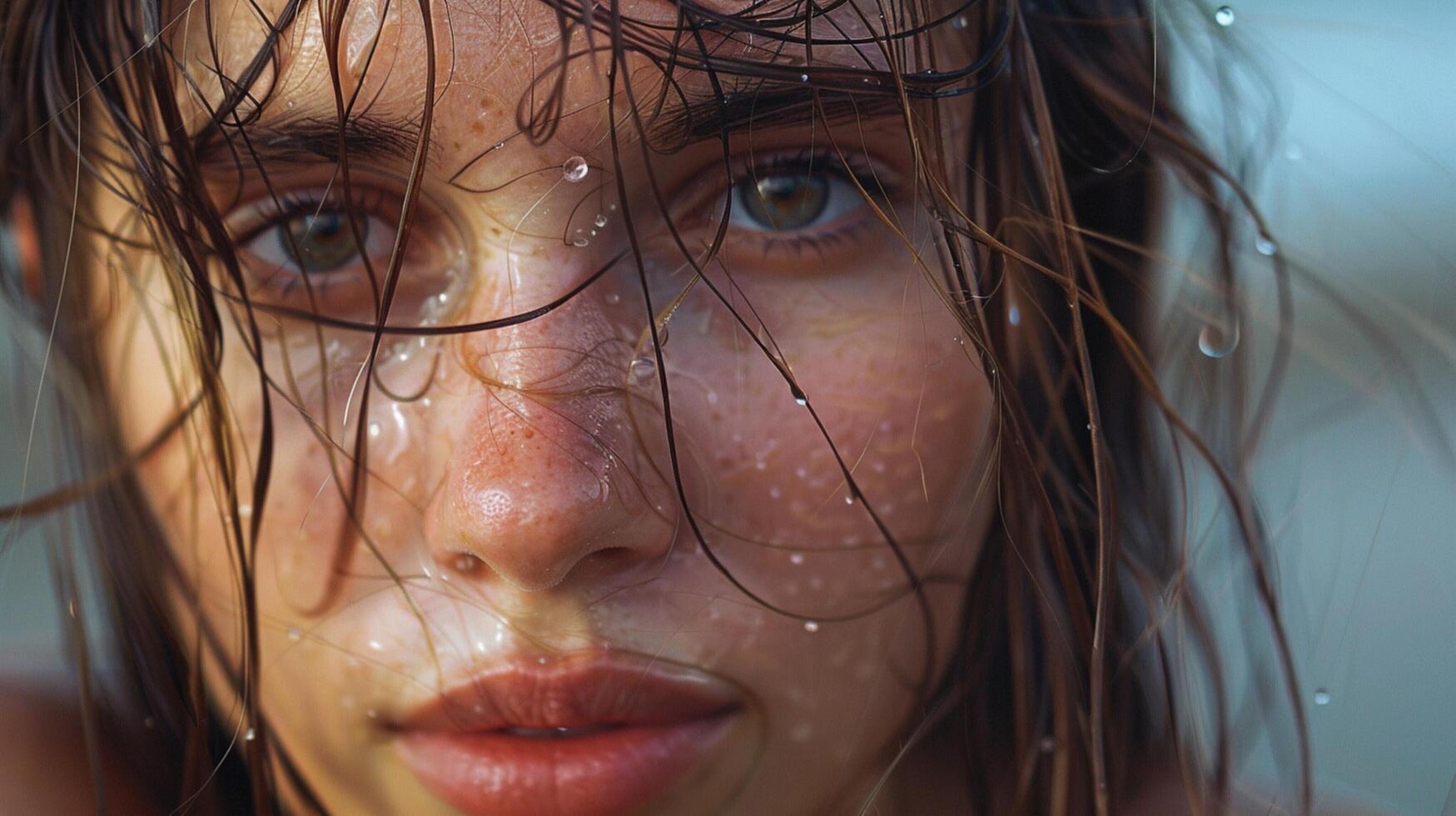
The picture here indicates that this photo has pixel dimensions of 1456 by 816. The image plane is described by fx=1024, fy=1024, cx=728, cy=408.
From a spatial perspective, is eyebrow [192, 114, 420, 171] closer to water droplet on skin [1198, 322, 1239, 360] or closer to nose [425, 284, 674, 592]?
nose [425, 284, 674, 592]

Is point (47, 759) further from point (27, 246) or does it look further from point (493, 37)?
point (493, 37)

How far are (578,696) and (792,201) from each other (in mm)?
245

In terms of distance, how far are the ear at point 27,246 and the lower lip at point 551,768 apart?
0.37m

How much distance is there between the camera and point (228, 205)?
0.46m

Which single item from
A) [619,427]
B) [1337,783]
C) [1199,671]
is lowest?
[1337,783]

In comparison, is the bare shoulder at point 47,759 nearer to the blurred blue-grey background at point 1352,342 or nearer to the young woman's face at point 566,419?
the blurred blue-grey background at point 1352,342

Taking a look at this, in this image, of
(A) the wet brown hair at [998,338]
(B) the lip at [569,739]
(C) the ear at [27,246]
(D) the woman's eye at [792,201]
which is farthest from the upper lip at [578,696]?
(C) the ear at [27,246]

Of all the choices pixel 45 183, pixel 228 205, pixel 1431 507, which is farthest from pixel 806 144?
pixel 1431 507

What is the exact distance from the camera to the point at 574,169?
41 cm

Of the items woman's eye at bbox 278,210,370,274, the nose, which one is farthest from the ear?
the nose

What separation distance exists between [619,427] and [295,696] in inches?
8.8

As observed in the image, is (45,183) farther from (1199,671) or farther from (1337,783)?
(1337,783)

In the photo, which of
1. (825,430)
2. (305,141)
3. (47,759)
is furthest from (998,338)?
(47,759)

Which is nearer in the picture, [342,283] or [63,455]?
[342,283]
